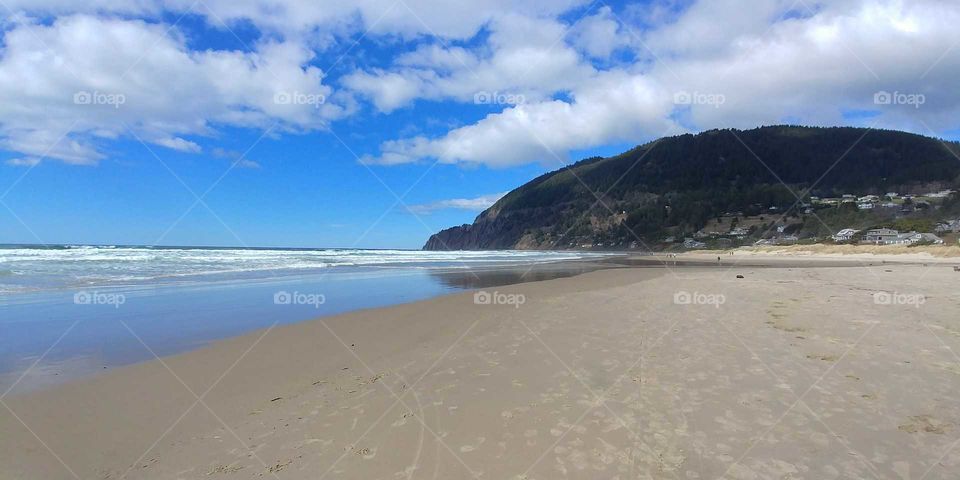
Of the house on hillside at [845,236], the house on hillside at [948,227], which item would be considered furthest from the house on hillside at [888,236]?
the house on hillside at [948,227]

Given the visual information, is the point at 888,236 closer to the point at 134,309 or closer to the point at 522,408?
the point at 522,408

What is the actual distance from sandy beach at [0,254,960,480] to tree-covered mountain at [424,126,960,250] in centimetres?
10469

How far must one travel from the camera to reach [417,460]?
11.8 feet

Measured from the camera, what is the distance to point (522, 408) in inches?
180

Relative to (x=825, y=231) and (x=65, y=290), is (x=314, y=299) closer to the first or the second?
(x=65, y=290)

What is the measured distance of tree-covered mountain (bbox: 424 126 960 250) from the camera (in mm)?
108625

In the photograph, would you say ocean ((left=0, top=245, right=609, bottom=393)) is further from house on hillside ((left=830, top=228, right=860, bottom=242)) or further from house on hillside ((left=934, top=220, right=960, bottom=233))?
house on hillside ((left=934, top=220, right=960, bottom=233))

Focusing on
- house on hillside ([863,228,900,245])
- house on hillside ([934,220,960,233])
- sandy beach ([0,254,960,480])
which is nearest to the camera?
sandy beach ([0,254,960,480])

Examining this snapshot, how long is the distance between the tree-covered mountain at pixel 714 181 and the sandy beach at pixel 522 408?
105 m

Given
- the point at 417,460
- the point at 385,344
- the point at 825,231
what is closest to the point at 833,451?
the point at 417,460

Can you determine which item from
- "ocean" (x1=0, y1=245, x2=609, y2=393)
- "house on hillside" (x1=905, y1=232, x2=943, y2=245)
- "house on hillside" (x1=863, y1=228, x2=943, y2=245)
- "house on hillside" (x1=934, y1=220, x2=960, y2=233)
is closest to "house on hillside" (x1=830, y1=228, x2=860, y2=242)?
"house on hillside" (x1=863, y1=228, x2=943, y2=245)

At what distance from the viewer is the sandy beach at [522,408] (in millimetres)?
3500

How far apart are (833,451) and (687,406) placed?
1199 millimetres

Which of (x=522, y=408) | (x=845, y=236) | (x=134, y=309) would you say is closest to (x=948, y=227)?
(x=845, y=236)
